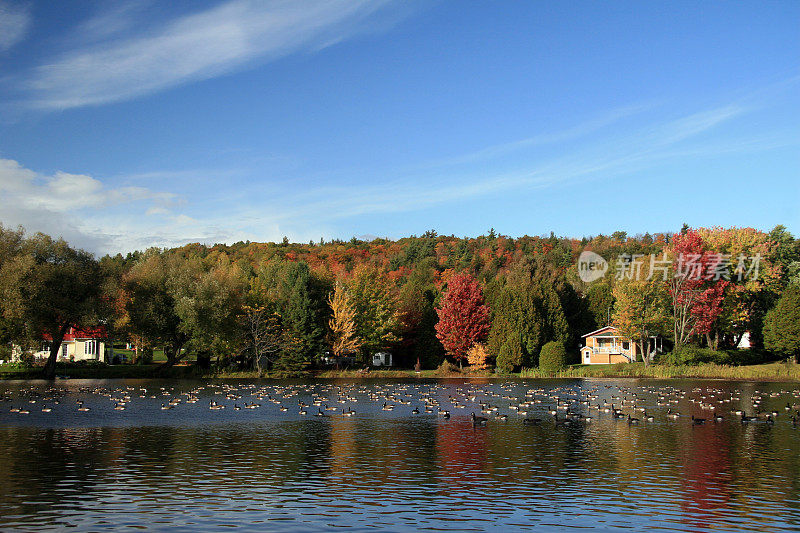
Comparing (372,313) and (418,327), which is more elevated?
(372,313)

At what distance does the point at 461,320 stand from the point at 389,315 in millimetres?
10120

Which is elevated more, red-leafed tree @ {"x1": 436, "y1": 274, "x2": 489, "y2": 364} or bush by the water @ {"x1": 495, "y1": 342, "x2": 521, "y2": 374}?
red-leafed tree @ {"x1": 436, "y1": 274, "x2": 489, "y2": 364}

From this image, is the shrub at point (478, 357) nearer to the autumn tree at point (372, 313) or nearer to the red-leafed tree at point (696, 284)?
the autumn tree at point (372, 313)

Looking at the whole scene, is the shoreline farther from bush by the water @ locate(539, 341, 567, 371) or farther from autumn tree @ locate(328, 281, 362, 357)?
autumn tree @ locate(328, 281, 362, 357)

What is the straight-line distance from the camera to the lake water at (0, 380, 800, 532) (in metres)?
16.4

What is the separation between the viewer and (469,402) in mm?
46594

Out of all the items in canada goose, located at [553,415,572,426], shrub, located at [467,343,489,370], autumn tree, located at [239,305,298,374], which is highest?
autumn tree, located at [239,305,298,374]

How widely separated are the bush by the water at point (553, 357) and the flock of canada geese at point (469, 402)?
15998mm

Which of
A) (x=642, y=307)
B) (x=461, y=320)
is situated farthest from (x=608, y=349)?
(x=461, y=320)

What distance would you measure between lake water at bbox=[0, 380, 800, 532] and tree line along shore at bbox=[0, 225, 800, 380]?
26.2 meters

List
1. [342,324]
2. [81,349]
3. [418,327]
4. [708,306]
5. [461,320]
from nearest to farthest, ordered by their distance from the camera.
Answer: [708,306] → [342,324] → [461,320] → [418,327] → [81,349]

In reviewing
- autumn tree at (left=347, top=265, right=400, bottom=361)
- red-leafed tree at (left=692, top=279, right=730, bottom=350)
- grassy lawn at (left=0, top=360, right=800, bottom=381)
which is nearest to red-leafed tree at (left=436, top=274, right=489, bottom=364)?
grassy lawn at (left=0, top=360, right=800, bottom=381)

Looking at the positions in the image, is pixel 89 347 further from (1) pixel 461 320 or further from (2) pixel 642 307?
(2) pixel 642 307

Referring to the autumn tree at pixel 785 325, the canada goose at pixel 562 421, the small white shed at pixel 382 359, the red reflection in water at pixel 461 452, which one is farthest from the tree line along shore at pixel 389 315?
the red reflection in water at pixel 461 452
